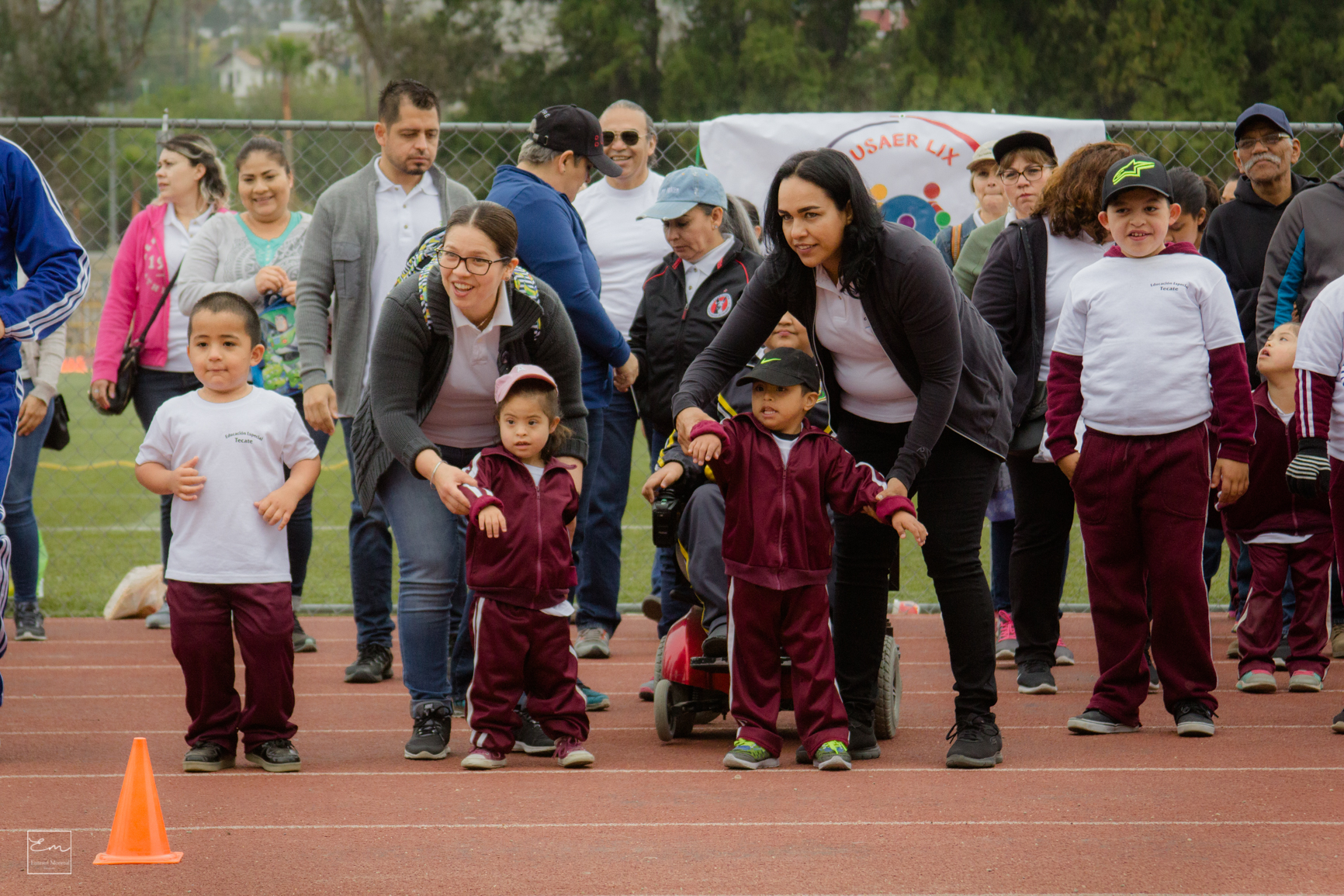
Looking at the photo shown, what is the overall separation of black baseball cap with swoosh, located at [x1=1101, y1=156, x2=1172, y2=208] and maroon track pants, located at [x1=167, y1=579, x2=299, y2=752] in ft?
9.68

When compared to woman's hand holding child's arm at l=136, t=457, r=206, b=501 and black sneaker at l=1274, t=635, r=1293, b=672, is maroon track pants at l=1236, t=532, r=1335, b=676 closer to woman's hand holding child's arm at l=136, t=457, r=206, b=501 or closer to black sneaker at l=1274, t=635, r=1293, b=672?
black sneaker at l=1274, t=635, r=1293, b=672

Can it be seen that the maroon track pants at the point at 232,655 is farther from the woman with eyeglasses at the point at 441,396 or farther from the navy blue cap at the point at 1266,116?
the navy blue cap at the point at 1266,116

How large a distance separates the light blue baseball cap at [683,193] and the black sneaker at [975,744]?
7.20 feet

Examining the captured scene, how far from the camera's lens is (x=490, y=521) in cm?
460

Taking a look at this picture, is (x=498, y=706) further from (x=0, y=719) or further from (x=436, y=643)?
(x=0, y=719)

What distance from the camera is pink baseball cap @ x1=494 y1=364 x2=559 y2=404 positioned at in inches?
189

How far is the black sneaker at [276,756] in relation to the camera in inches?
192

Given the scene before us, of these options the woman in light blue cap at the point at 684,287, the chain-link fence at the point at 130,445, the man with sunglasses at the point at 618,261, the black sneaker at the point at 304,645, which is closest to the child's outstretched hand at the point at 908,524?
the woman in light blue cap at the point at 684,287

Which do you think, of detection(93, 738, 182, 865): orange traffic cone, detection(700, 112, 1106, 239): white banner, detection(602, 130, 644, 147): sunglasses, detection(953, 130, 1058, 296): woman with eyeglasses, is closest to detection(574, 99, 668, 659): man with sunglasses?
detection(602, 130, 644, 147): sunglasses

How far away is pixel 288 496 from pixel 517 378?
810 millimetres

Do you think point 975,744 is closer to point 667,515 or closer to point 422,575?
point 667,515

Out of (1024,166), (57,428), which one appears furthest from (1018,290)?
(57,428)

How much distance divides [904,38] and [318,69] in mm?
24505

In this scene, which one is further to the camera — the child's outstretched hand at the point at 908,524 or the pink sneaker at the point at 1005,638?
the pink sneaker at the point at 1005,638
